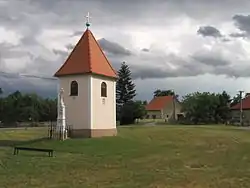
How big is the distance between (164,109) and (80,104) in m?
80.6

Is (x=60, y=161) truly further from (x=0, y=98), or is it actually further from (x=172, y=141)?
(x=0, y=98)

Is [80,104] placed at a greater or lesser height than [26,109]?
lesser

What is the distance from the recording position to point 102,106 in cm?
4206

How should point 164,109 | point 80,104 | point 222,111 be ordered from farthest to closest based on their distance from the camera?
point 164,109
point 222,111
point 80,104

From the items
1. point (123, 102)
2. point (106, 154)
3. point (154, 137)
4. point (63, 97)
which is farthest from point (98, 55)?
point (123, 102)

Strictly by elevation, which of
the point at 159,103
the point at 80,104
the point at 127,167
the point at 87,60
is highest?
the point at 87,60

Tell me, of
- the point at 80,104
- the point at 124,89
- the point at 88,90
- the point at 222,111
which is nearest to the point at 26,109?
the point at 124,89

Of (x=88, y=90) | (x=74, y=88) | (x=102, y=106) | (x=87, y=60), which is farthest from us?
(x=87, y=60)

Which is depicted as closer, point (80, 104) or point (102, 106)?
point (80, 104)

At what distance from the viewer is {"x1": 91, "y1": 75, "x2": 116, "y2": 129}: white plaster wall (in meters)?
41.0

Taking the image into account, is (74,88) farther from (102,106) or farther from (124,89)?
(124,89)

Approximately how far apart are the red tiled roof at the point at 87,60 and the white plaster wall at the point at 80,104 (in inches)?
29.8

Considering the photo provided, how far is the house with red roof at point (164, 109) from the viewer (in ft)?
394

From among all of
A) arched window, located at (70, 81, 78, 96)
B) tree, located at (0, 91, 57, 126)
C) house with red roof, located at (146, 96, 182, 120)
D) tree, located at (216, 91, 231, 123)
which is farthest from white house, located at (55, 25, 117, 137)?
house with red roof, located at (146, 96, 182, 120)
